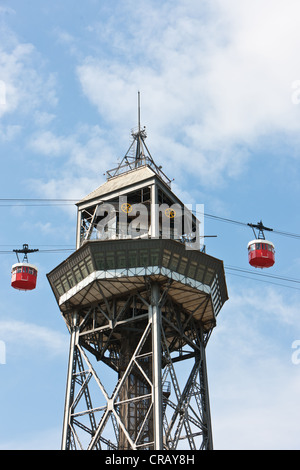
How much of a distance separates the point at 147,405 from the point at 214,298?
1180cm

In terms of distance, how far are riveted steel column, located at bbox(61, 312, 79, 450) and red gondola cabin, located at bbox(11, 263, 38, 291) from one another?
6536 mm

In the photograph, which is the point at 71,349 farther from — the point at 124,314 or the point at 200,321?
the point at 200,321

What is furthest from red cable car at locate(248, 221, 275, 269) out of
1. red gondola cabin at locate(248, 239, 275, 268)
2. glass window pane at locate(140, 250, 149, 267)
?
glass window pane at locate(140, 250, 149, 267)

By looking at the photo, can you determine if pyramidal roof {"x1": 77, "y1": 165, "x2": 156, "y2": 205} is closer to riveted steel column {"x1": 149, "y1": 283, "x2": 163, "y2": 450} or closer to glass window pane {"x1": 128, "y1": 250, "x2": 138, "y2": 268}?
glass window pane {"x1": 128, "y1": 250, "x2": 138, "y2": 268}

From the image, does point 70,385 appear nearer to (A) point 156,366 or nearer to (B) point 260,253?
(A) point 156,366

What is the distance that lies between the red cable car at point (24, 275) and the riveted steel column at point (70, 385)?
21.2 ft

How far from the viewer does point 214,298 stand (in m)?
70.1

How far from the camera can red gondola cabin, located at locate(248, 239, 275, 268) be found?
2399 inches

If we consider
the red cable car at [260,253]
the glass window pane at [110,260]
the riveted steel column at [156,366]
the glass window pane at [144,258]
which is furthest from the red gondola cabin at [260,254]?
the glass window pane at [110,260]

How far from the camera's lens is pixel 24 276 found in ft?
212

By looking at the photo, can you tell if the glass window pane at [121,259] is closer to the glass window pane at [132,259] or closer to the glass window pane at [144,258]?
the glass window pane at [132,259]

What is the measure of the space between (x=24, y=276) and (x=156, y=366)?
1384 cm

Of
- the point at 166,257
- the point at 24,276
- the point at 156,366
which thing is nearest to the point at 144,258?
the point at 166,257
